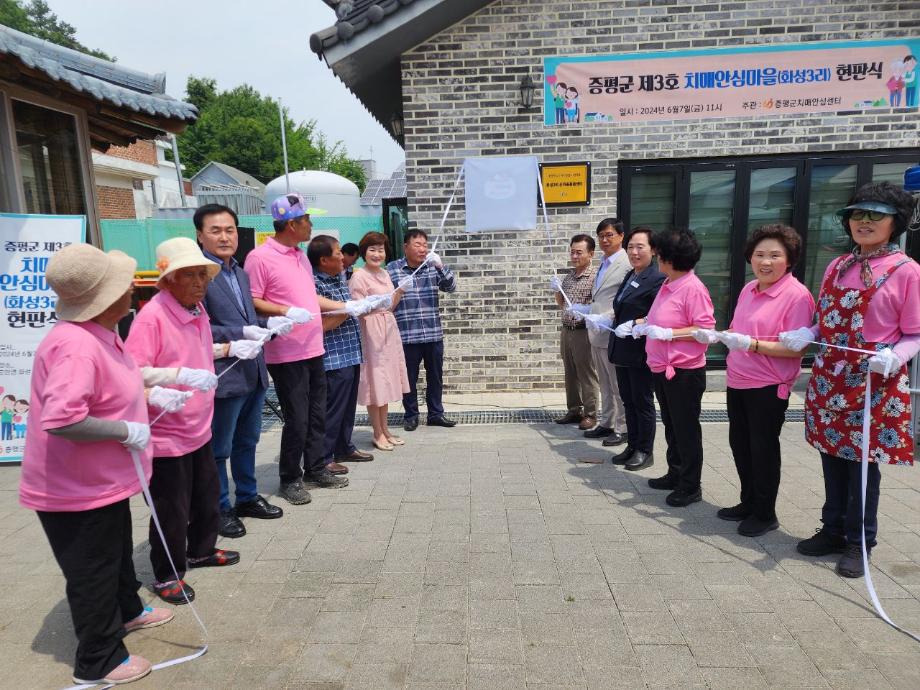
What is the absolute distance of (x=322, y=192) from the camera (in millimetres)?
17234

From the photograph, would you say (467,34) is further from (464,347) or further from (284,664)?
(284,664)

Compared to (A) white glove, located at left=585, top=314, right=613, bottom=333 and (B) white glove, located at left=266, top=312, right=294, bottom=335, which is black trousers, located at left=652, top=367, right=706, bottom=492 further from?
(B) white glove, located at left=266, top=312, right=294, bottom=335

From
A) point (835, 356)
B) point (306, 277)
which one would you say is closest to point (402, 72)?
point (306, 277)

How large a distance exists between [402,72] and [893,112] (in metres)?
5.22

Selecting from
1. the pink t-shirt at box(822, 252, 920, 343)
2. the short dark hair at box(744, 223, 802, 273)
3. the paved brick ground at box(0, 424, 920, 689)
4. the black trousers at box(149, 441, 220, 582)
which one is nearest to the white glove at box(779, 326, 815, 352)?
the pink t-shirt at box(822, 252, 920, 343)

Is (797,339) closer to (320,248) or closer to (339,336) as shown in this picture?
(339,336)

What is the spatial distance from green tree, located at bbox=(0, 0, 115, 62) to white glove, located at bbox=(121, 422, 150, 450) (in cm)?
5355

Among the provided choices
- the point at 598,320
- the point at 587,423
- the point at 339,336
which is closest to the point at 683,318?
the point at 598,320

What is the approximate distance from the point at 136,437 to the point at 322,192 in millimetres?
15853

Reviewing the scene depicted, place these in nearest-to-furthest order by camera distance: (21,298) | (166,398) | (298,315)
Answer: (166,398)
(298,315)
(21,298)

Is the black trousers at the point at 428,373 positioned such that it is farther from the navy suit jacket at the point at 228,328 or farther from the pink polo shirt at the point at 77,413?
the pink polo shirt at the point at 77,413

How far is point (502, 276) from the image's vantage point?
6773mm

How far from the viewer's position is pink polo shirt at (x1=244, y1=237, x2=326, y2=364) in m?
3.82

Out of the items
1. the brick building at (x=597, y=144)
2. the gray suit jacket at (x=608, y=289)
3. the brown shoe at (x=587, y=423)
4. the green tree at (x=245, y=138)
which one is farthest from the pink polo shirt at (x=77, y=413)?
the green tree at (x=245, y=138)
